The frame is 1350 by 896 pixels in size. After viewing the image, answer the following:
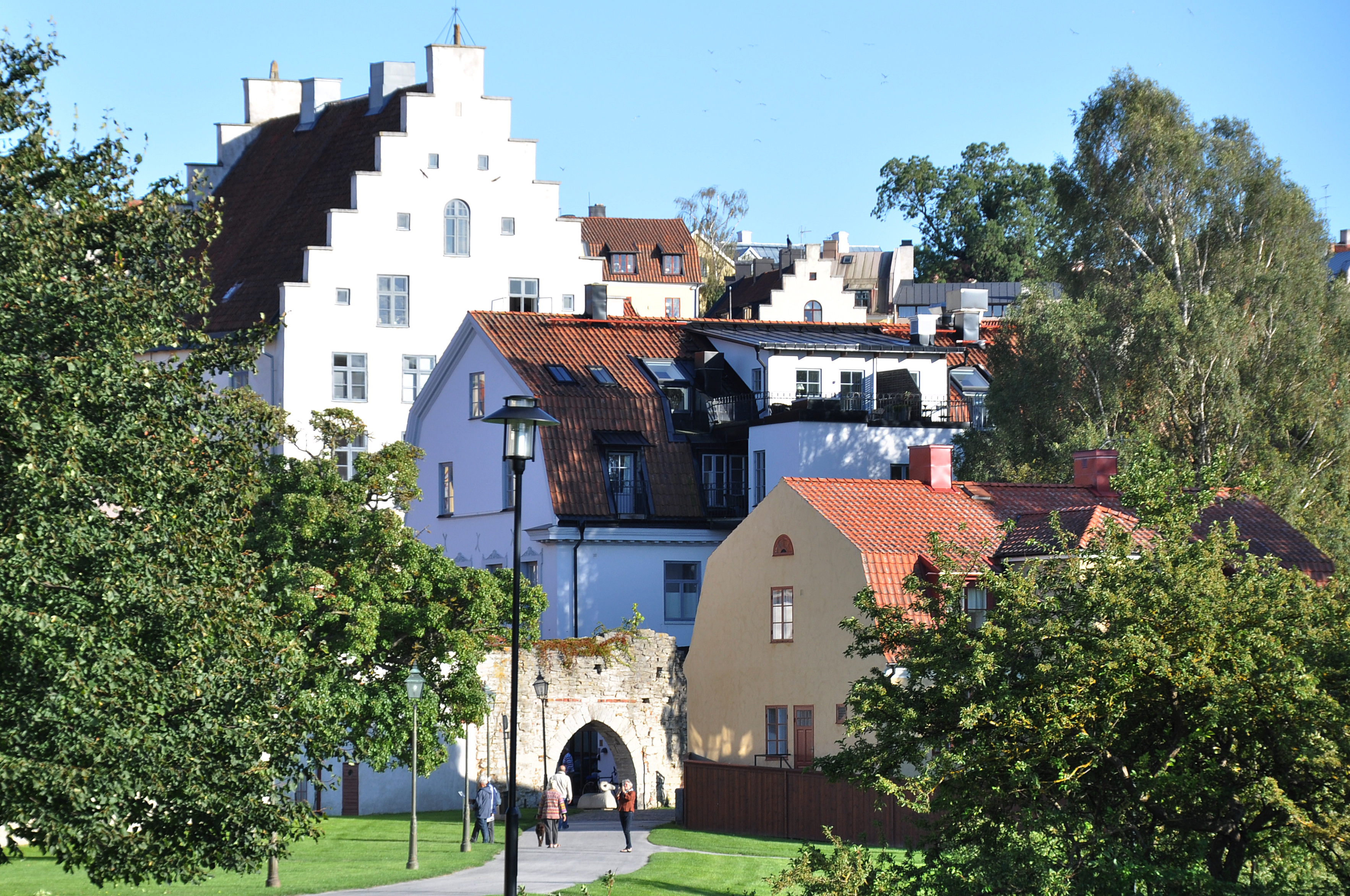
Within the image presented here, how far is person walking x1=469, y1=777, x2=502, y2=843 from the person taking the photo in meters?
34.8

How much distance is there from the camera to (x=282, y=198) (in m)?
64.6

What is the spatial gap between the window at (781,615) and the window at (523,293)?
75.0 ft

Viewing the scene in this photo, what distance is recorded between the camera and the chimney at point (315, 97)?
69.2 metres

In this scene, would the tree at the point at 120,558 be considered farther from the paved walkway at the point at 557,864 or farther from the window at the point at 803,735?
the window at the point at 803,735

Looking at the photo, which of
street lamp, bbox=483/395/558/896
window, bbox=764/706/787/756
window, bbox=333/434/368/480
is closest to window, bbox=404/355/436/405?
window, bbox=333/434/368/480

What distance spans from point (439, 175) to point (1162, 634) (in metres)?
43.2

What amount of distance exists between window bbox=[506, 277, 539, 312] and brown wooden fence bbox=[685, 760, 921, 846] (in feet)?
81.2

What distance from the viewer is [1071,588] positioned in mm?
21094

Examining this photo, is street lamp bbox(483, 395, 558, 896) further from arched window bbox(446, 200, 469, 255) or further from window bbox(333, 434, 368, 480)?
arched window bbox(446, 200, 469, 255)

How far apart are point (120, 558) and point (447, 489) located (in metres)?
34.1

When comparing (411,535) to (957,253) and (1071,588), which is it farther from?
(957,253)

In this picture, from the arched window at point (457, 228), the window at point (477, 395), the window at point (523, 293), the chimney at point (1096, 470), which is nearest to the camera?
the chimney at point (1096, 470)

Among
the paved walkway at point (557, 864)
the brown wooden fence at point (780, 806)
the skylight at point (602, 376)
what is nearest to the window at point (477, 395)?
the skylight at point (602, 376)

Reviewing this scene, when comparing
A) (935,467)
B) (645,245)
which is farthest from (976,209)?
(935,467)
